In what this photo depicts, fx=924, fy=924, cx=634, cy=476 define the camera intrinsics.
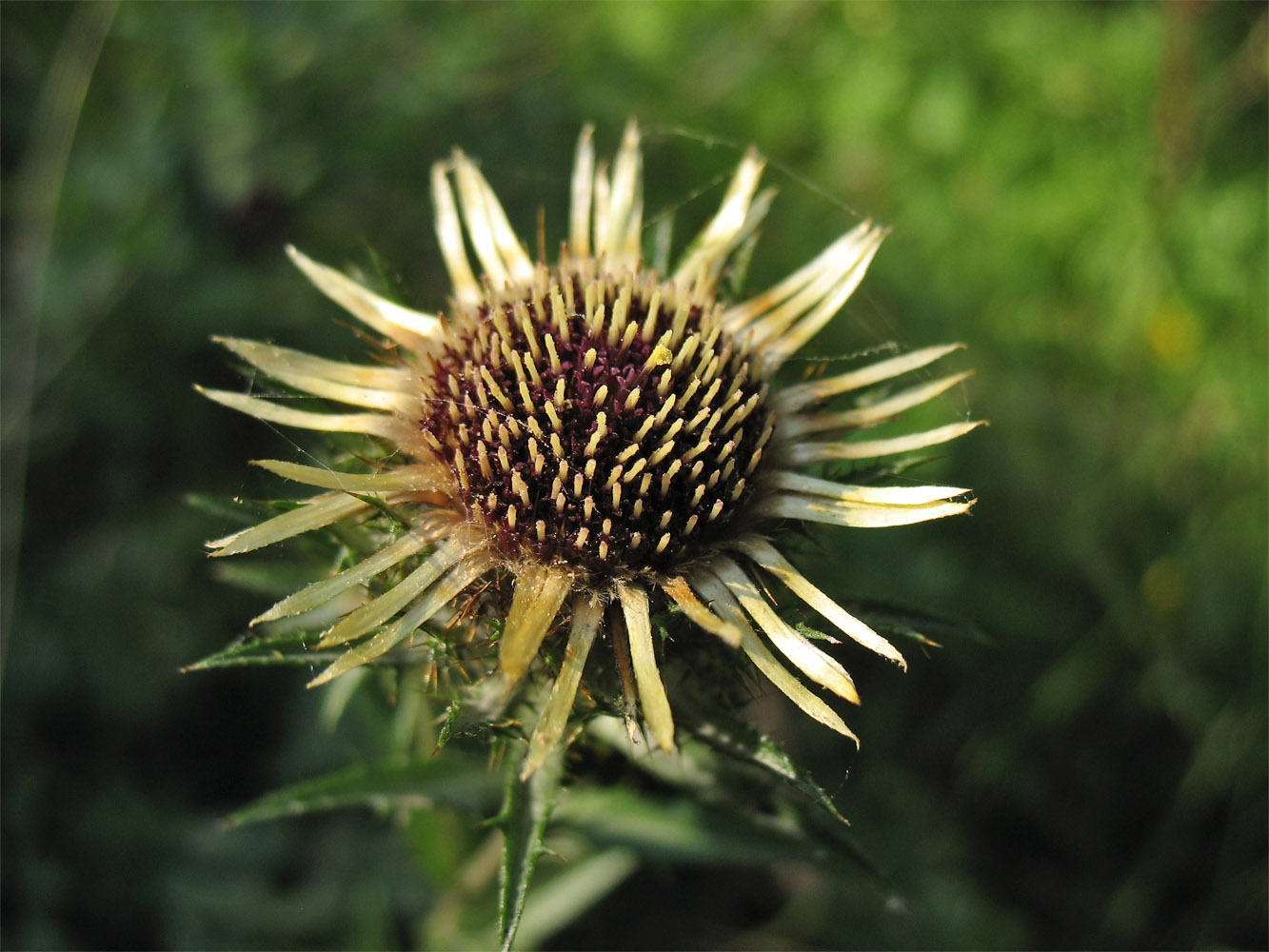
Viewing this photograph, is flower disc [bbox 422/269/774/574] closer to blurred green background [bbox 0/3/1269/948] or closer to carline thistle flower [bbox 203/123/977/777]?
carline thistle flower [bbox 203/123/977/777]

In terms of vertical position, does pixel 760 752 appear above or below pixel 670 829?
above

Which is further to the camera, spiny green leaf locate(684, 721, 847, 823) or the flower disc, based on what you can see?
the flower disc

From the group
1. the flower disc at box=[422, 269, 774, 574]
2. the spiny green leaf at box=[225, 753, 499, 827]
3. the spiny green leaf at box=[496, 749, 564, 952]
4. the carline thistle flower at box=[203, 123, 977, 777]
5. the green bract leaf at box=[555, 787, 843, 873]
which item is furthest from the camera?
the green bract leaf at box=[555, 787, 843, 873]

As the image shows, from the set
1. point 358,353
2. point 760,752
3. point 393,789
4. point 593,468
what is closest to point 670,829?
point 393,789

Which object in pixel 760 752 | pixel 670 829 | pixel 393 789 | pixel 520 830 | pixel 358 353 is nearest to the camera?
pixel 760 752

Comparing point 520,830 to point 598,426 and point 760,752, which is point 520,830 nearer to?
point 760,752

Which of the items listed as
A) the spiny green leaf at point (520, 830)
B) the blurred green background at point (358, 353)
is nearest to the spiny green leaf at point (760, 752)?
the spiny green leaf at point (520, 830)

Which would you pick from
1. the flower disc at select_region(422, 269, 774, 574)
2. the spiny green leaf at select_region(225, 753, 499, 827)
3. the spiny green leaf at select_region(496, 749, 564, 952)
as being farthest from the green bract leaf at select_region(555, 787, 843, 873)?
the flower disc at select_region(422, 269, 774, 574)
